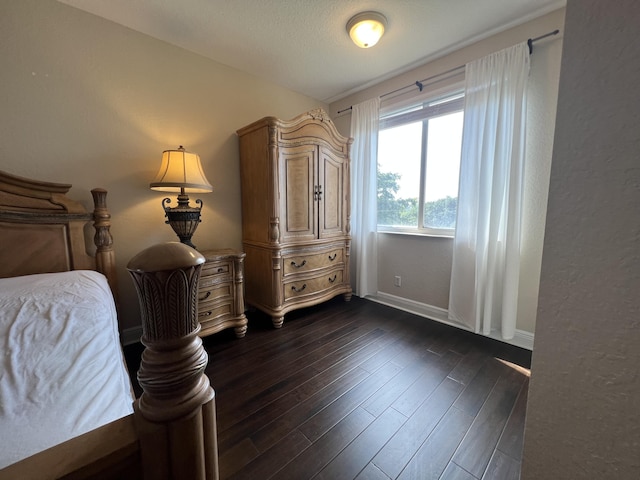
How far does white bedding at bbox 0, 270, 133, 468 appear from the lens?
0.62m

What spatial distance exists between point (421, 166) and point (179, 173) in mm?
2179

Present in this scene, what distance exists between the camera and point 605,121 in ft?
1.57

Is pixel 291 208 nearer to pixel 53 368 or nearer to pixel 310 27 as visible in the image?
pixel 310 27

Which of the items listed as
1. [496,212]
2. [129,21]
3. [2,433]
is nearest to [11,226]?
[2,433]

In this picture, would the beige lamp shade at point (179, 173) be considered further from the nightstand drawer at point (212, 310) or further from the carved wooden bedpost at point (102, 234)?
the nightstand drawer at point (212, 310)

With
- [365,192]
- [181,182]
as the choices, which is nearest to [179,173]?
[181,182]

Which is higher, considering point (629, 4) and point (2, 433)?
point (629, 4)

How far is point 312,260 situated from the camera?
256 centimetres

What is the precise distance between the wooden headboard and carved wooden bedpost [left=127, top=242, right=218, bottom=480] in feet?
5.89

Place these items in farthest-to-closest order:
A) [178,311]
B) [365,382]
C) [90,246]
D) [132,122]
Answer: [132,122], [90,246], [365,382], [178,311]

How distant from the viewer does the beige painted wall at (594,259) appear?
46 centimetres

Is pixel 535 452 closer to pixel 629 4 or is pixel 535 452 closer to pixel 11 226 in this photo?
pixel 629 4

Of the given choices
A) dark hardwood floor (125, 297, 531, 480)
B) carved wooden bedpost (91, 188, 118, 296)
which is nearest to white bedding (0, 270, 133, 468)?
carved wooden bedpost (91, 188, 118, 296)

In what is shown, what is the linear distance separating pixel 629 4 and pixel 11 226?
253 centimetres
